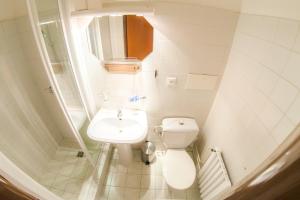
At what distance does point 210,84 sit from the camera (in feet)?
4.74

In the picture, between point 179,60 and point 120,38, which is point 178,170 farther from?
point 120,38

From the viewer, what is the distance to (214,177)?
1.29m

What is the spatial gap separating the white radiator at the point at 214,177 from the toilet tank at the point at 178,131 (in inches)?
11.9

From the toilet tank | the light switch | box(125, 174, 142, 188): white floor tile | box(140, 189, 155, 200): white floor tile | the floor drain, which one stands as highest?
the light switch

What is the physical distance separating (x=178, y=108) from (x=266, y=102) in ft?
2.83

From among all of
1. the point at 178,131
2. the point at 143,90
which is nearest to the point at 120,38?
the point at 143,90

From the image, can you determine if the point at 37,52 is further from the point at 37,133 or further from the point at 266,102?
the point at 266,102

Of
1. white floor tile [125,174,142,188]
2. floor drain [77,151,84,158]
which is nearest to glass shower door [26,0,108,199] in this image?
floor drain [77,151,84,158]

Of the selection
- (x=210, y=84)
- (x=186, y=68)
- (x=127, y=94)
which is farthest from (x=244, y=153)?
(x=127, y=94)

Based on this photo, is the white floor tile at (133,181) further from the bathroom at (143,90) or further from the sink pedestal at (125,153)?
the sink pedestal at (125,153)

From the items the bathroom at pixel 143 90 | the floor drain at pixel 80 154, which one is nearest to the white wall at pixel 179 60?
the bathroom at pixel 143 90

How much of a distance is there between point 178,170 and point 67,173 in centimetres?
114

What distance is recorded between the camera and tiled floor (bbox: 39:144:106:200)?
1.24 metres

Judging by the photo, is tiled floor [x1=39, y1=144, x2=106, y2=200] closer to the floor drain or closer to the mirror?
the floor drain
